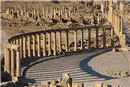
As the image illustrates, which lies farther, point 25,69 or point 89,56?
point 89,56

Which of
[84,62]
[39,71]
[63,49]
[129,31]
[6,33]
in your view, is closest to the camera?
[39,71]

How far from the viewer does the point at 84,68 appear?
1448 inches

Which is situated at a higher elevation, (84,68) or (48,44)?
(48,44)

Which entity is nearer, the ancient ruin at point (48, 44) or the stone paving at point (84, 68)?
the ancient ruin at point (48, 44)

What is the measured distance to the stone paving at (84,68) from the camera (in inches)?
1266

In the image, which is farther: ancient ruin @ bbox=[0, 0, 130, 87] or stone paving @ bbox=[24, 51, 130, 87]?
stone paving @ bbox=[24, 51, 130, 87]

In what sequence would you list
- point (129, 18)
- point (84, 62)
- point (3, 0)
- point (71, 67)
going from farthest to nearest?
point (3, 0) → point (129, 18) → point (84, 62) → point (71, 67)

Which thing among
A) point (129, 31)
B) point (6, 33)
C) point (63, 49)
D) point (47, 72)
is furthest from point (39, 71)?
point (129, 31)

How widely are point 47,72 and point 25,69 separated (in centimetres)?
287

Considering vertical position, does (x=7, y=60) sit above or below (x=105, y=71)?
above

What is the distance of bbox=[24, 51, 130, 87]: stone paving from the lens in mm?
32166

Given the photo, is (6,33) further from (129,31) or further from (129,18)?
(129,18)

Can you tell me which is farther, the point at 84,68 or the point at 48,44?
the point at 48,44

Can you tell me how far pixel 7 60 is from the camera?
107 ft
